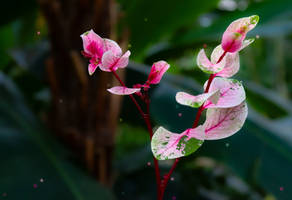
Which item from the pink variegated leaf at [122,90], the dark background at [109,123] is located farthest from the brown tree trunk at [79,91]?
the pink variegated leaf at [122,90]

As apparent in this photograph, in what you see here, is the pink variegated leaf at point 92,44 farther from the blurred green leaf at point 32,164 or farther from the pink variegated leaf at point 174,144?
the blurred green leaf at point 32,164

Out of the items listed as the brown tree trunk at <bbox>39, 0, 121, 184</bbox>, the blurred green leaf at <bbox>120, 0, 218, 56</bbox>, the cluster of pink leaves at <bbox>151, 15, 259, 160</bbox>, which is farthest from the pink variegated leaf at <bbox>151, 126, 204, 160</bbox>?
the brown tree trunk at <bbox>39, 0, 121, 184</bbox>

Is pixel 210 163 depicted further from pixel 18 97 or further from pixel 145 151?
pixel 18 97

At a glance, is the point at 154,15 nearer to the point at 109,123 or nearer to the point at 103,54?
the point at 109,123

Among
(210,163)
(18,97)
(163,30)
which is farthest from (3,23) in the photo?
(210,163)

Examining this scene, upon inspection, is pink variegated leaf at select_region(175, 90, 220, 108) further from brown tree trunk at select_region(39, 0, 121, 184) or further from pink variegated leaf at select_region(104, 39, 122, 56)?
brown tree trunk at select_region(39, 0, 121, 184)

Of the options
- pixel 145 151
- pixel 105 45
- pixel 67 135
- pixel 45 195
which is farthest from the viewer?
pixel 145 151
